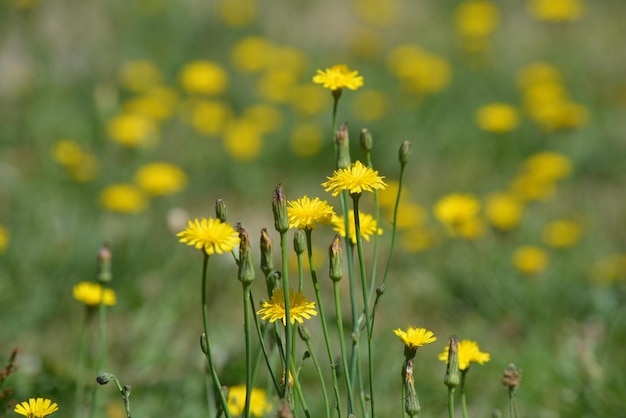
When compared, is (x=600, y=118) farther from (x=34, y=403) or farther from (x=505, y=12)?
(x=34, y=403)

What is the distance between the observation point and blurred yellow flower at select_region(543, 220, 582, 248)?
10.7ft

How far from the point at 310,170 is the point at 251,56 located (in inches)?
34.7

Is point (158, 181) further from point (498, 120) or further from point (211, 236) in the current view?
point (211, 236)

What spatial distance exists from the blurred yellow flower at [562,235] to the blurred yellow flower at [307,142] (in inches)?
43.6

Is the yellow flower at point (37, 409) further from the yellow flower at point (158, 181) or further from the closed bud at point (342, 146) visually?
the yellow flower at point (158, 181)

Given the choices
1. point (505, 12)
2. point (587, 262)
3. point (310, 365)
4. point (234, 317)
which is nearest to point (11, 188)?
point (234, 317)

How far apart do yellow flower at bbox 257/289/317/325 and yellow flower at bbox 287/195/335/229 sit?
5.0 inches

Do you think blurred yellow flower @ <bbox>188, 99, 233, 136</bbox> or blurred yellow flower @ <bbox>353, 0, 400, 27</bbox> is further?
blurred yellow flower @ <bbox>353, 0, 400, 27</bbox>

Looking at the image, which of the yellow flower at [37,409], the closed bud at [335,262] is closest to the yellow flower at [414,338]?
the closed bud at [335,262]

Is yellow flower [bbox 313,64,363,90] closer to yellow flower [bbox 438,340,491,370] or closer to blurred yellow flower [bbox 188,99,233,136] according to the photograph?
yellow flower [bbox 438,340,491,370]

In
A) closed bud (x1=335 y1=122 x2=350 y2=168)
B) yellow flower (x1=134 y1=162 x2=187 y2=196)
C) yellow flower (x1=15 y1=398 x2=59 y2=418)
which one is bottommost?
yellow flower (x1=15 y1=398 x2=59 y2=418)

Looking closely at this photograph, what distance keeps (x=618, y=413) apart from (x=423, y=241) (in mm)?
1128

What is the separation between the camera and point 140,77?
443 centimetres

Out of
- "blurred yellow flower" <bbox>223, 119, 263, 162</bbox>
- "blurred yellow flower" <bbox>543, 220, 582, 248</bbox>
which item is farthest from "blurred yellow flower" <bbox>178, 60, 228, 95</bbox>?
"blurred yellow flower" <bbox>543, 220, 582, 248</bbox>
